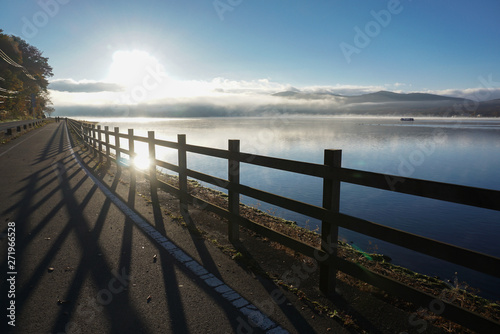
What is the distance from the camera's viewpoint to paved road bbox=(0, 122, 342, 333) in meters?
3.42

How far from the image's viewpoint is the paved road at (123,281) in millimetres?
3422

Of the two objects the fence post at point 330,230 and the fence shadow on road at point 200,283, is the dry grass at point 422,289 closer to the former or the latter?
the fence post at point 330,230

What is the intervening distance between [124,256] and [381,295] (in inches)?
146

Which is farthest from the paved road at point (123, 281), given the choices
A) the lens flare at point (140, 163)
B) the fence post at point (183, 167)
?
the lens flare at point (140, 163)

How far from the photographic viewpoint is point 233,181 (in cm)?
560

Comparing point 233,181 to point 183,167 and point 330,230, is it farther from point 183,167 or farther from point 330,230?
point 330,230

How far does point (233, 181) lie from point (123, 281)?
7.44 ft

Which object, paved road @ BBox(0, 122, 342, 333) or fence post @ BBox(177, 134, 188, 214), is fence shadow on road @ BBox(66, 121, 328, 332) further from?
fence post @ BBox(177, 134, 188, 214)

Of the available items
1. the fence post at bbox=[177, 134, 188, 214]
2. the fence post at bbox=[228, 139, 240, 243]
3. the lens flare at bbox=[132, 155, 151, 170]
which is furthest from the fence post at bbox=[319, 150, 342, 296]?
the lens flare at bbox=[132, 155, 151, 170]

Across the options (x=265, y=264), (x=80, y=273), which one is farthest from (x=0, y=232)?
(x=265, y=264)

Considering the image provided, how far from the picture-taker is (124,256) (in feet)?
16.5

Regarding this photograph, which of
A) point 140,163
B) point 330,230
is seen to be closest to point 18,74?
point 140,163

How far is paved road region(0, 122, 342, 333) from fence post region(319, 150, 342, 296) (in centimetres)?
60

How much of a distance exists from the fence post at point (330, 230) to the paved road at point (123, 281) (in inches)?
23.7
